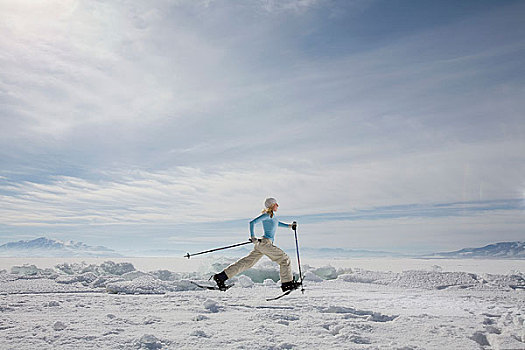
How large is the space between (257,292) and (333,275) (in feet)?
17.3

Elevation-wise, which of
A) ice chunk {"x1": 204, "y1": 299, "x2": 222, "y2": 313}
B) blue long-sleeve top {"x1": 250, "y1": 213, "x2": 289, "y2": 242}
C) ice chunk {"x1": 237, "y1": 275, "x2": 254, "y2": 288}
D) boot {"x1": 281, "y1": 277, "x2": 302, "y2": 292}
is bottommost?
ice chunk {"x1": 237, "y1": 275, "x2": 254, "y2": 288}

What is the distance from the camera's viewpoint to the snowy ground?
421 cm

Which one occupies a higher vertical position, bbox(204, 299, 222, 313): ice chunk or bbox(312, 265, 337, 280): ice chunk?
bbox(204, 299, 222, 313): ice chunk

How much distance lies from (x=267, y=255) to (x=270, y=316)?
114cm

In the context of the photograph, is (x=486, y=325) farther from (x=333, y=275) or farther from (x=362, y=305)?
(x=333, y=275)

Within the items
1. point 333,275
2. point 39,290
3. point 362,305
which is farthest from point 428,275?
point 39,290

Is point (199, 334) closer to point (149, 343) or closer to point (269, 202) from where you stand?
point (149, 343)

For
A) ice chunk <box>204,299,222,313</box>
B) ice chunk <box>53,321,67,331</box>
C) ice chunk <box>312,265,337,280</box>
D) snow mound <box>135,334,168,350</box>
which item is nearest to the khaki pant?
ice chunk <box>204,299,222,313</box>

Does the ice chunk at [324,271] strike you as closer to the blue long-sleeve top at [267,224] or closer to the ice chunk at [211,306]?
the ice chunk at [211,306]

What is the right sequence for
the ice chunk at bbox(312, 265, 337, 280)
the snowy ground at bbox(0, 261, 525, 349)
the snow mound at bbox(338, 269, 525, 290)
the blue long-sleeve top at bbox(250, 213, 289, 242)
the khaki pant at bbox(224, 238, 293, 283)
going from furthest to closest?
1. the ice chunk at bbox(312, 265, 337, 280)
2. the snow mound at bbox(338, 269, 525, 290)
3. the khaki pant at bbox(224, 238, 293, 283)
4. the blue long-sleeve top at bbox(250, 213, 289, 242)
5. the snowy ground at bbox(0, 261, 525, 349)

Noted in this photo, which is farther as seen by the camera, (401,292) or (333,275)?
(333,275)

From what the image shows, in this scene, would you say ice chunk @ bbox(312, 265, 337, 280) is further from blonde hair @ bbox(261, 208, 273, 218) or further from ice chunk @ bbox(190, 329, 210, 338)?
ice chunk @ bbox(190, 329, 210, 338)

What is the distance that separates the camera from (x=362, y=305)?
6.72 m

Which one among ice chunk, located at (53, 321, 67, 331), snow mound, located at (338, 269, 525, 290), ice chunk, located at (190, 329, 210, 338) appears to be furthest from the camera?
snow mound, located at (338, 269, 525, 290)
